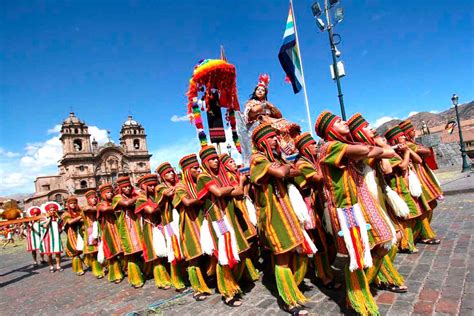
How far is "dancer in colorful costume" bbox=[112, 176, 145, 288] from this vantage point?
5.61 metres

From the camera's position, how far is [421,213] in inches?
187

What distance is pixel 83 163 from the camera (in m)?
64.1

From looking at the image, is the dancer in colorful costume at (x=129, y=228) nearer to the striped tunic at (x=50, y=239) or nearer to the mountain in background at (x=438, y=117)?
the striped tunic at (x=50, y=239)

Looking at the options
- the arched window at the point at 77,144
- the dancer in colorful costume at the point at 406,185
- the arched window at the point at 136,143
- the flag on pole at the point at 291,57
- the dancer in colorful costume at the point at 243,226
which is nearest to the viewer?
the dancer in colorful costume at the point at 243,226

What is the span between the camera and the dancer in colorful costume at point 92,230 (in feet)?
22.1

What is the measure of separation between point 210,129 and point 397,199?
5.26m

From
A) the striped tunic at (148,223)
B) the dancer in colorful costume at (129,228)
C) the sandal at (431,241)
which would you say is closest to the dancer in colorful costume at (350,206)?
the sandal at (431,241)

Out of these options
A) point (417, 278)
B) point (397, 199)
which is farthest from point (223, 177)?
point (417, 278)

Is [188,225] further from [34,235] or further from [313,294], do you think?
[34,235]

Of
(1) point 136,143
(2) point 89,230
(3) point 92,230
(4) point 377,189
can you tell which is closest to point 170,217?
(3) point 92,230

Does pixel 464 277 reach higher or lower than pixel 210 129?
lower

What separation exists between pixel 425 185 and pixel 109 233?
19.9 ft

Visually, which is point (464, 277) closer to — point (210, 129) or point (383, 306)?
point (383, 306)

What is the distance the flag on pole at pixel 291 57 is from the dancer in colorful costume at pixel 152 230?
526 cm
